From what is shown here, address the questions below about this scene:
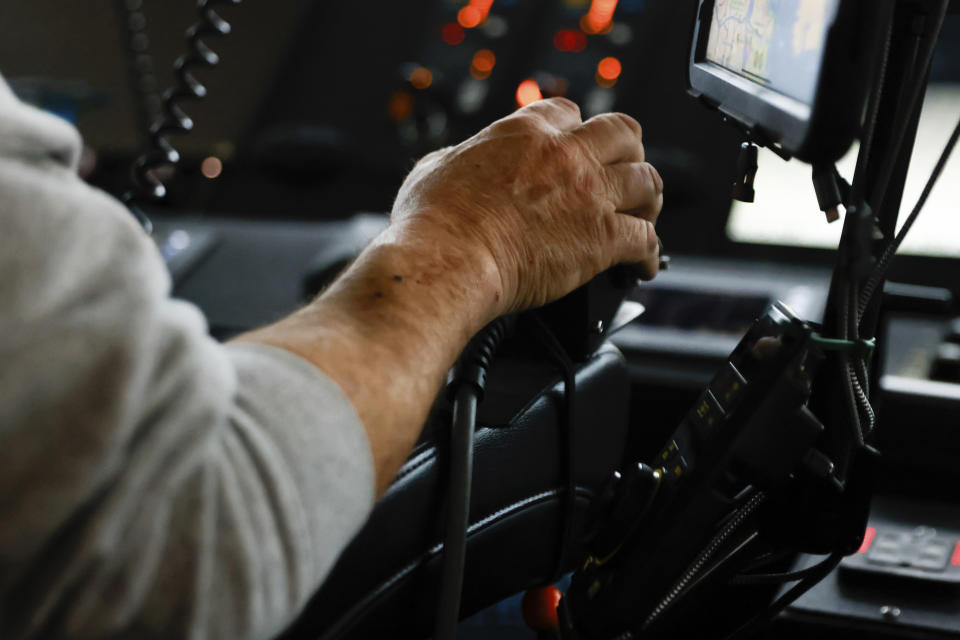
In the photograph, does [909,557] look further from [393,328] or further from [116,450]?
[116,450]

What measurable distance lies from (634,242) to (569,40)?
1362 mm

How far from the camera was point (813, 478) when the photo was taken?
53cm

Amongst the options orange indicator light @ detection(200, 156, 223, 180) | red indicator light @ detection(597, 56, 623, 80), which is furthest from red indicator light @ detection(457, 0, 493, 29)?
Answer: orange indicator light @ detection(200, 156, 223, 180)

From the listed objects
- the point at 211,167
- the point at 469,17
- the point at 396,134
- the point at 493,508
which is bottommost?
the point at 211,167

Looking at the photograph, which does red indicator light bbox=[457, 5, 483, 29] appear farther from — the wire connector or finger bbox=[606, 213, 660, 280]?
the wire connector

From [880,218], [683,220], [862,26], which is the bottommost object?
[683,220]

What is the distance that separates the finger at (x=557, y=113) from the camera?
59 centimetres

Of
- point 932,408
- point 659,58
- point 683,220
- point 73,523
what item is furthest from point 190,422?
point 659,58

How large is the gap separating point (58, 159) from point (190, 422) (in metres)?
0.12

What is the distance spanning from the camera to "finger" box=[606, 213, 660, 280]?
58cm

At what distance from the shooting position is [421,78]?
1808 mm

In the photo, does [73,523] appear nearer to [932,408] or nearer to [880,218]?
[880,218]

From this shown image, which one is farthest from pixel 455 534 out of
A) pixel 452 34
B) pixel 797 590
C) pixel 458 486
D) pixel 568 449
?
pixel 452 34

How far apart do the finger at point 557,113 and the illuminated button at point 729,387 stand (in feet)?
0.58
